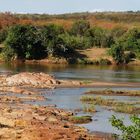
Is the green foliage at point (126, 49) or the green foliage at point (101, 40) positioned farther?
the green foliage at point (101, 40)

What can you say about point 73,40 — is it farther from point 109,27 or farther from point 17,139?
point 17,139

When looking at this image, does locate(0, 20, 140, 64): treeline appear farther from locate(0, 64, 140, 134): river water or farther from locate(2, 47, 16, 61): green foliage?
locate(0, 64, 140, 134): river water

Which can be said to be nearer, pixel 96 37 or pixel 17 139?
pixel 17 139

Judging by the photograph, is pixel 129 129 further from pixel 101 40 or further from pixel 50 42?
pixel 101 40

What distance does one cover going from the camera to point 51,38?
3140 inches

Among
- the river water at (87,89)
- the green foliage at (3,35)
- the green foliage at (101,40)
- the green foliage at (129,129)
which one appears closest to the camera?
the green foliage at (129,129)

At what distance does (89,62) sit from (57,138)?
2141 inches

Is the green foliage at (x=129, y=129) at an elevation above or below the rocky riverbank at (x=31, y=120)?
above

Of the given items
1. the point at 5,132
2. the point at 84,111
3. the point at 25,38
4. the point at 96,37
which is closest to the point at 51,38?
the point at 25,38

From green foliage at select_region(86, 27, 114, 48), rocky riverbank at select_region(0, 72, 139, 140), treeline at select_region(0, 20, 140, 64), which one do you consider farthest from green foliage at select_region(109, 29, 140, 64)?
rocky riverbank at select_region(0, 72, 139, 140)

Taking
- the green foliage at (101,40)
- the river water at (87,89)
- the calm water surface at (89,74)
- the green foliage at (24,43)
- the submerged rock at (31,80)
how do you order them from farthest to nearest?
1. the green foliage at (101,40)
2. the green foliage at (24,43)
3. the calm water surface at (89,74)
4. the submerged rock at (31,80)
5. the river water at (87,89)

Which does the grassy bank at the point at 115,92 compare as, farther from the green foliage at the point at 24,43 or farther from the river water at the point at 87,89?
the green foliage at the point at 24,43

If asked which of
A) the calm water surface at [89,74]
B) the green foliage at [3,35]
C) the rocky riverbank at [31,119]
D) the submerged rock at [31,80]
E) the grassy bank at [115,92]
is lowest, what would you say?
the calm water surface at [89,74]

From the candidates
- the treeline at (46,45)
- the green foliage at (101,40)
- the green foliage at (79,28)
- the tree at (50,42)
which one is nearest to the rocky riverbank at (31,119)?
the treeline at (46,45)
